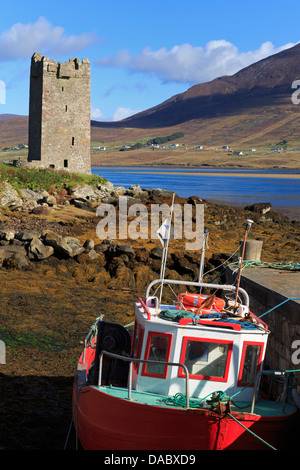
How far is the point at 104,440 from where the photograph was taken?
9.41 m

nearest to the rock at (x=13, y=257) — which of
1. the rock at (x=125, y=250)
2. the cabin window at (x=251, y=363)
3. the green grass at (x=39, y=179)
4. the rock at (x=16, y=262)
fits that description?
the rock at (x=16, y=262)

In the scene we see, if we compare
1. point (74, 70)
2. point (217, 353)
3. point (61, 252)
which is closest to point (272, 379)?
point (217, 353)

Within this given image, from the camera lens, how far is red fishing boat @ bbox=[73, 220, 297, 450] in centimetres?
882

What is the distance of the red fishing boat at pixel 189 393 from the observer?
28.9 feet

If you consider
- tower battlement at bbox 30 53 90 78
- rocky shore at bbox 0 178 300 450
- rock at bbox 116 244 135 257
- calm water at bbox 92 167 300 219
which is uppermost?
tower battlement at bbox 30 53 90 78

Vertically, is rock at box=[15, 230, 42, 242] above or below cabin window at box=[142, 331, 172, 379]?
below

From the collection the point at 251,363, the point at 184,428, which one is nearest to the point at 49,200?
the point at 251,363

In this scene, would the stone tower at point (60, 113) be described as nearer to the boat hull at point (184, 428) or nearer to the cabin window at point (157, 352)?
the cabin window at point (157, 352)

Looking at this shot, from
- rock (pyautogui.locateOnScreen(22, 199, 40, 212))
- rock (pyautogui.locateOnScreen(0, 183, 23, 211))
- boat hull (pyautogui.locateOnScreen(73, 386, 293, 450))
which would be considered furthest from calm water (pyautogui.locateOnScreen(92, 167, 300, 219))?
boat hull (pyautogui.locateOnScreen(73, 386, 293, 450))

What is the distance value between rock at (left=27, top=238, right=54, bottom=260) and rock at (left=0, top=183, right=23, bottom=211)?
37.3 feet

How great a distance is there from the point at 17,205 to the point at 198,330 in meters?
27.0

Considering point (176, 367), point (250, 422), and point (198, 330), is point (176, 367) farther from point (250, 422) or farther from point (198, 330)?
point (250, 422)

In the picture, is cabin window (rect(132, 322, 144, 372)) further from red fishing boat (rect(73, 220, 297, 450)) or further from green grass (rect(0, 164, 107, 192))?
green grass (rect(0, 164, 107, 192))

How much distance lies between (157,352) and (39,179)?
3729 centimetres
